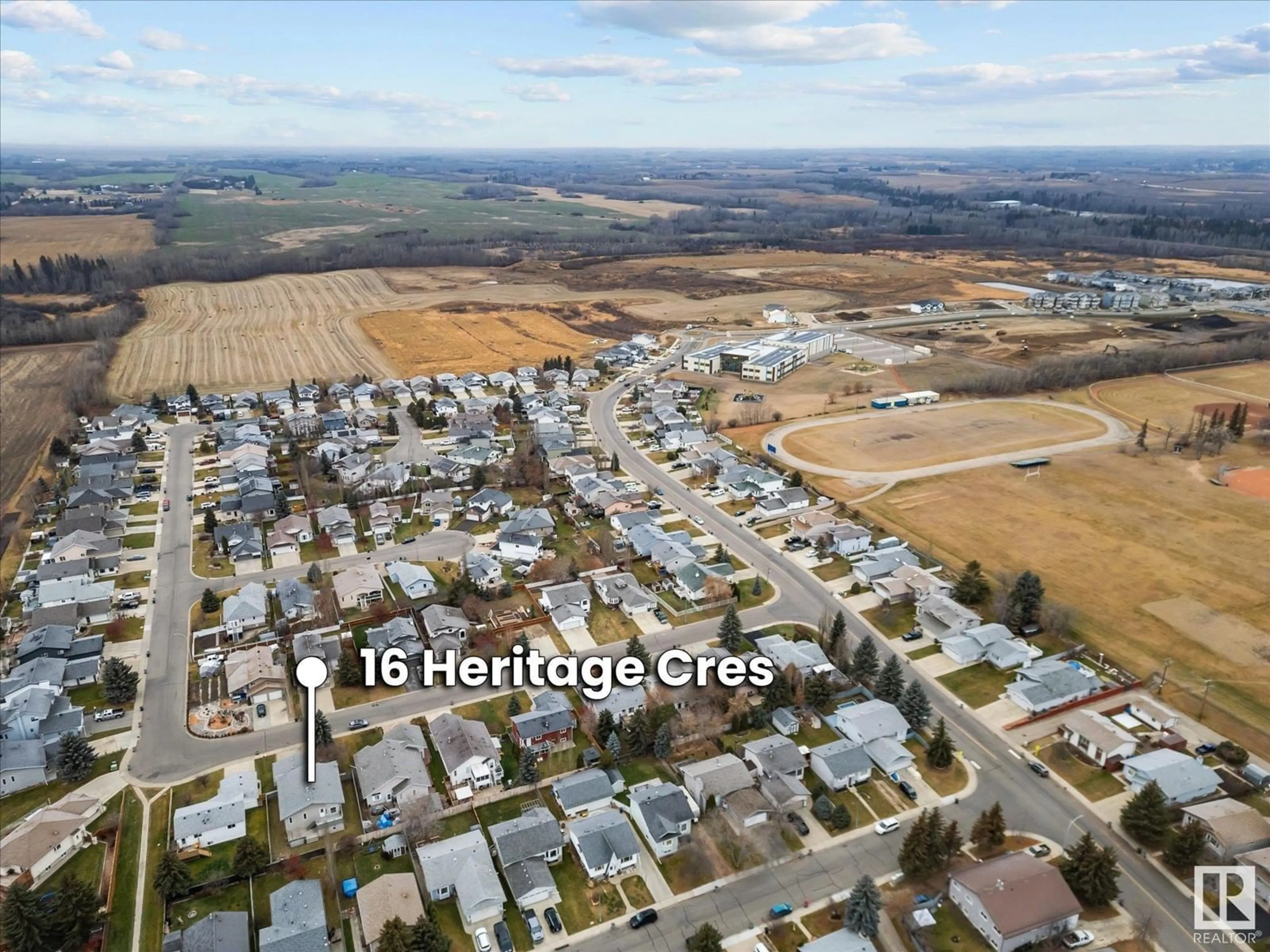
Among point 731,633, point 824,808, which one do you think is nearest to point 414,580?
point 731,633

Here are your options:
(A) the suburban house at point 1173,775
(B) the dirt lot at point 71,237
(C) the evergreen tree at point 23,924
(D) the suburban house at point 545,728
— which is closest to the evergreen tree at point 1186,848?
(A) the suburban house at point 1173,775

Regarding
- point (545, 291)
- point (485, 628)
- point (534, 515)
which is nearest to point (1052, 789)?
point (485, 628)

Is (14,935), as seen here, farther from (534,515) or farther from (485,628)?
(534,515)

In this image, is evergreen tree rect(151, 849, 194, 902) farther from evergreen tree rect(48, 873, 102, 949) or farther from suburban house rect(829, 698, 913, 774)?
suburban house rect(829, 698, 913, 774)

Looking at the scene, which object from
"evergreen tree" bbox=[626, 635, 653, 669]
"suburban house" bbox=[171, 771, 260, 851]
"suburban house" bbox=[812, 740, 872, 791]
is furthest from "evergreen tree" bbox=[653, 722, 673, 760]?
"suburban house" bbox=[171, 771, 260, 851]

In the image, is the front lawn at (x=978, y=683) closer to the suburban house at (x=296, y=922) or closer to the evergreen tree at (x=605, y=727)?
the evergreen tree at (x=605, y=727)

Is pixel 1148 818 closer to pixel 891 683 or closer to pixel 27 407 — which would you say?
pixel 891 683
